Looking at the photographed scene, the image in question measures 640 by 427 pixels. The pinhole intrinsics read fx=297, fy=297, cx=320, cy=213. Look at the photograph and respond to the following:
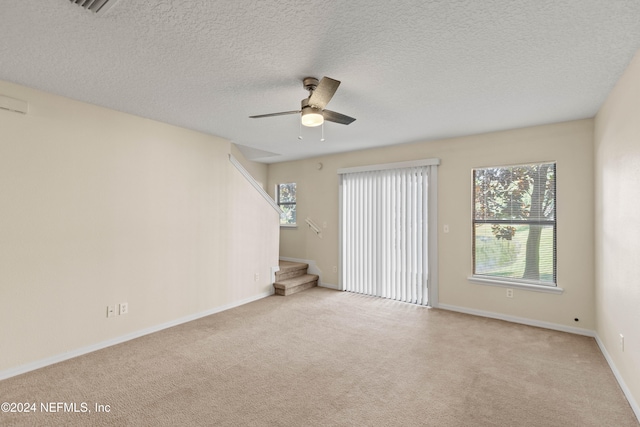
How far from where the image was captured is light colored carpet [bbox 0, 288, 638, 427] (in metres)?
2.05

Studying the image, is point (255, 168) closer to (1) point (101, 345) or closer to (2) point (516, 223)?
(1) point (101, 345)

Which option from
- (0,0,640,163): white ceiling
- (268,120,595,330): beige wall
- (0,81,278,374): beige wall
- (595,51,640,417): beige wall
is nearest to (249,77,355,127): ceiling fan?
(0,0,640,163): white ceiling

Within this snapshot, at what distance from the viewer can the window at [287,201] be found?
6422 mm

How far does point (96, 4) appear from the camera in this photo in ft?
5.09

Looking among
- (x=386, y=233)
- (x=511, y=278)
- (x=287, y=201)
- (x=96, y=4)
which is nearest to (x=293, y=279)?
(x=287, y=201)

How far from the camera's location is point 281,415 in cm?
206

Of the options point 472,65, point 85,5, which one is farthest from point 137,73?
point 472,65

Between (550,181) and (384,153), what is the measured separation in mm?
2281

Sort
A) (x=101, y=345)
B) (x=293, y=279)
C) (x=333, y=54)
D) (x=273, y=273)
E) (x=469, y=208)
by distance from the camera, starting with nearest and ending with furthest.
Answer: (x=333, y=54)
(x=101, y=345)
(x=469, y=208)
(x=273, y=273)
(x=293, y=279)

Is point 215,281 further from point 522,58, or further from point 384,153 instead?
point 522,58

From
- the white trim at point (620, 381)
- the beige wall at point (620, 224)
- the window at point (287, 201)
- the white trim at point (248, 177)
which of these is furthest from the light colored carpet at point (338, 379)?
the window at point (287, 201)

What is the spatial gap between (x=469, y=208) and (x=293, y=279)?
3.21 meters

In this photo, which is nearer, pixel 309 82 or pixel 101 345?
pixel 309 82

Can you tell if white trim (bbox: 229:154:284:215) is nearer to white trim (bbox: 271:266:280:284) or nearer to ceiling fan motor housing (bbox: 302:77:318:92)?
white trim (bbox: 271:266:280:284)
